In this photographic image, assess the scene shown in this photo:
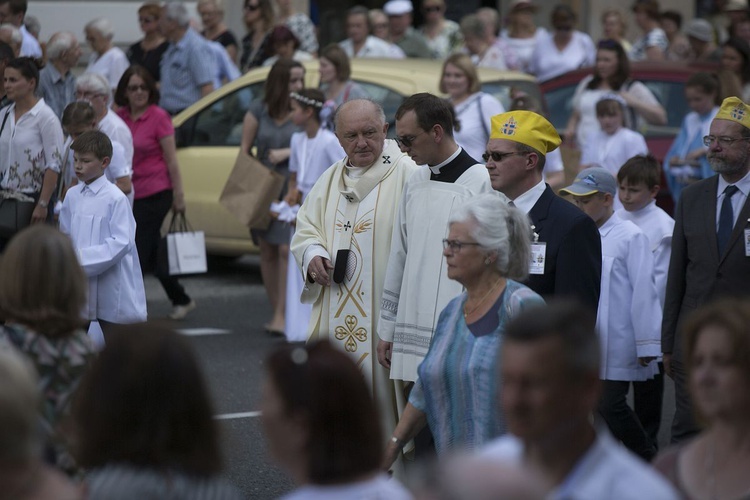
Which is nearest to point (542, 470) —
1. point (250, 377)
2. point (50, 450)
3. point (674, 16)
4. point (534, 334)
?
point (534, 334)

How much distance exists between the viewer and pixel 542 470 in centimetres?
297

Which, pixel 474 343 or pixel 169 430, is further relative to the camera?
pixel 474 343

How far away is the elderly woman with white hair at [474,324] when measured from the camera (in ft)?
15.0

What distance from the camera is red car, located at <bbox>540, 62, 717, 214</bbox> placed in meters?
12.2

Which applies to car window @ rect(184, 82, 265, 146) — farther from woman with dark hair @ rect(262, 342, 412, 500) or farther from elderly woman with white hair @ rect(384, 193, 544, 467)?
woman with dark hair @ rect(262, 342, 412, 500)

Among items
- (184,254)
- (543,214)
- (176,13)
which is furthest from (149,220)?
(543,214)

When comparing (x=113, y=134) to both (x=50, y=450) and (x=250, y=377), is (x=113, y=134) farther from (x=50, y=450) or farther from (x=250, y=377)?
(x=50, y=450)

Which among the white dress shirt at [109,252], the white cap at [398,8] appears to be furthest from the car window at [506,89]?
the white dress shirt at [109,252]

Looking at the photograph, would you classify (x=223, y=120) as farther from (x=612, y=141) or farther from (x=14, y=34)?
(x=612, y=141)

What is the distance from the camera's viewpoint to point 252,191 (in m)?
10.1

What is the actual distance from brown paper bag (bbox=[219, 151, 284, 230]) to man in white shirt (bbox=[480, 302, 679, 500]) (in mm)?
7089

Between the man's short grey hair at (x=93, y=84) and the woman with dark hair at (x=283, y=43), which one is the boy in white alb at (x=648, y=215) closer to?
the man's short grey hair at (x=93, y=84)

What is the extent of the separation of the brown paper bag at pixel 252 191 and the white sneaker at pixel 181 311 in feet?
3.49

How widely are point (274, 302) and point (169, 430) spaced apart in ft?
23.8
